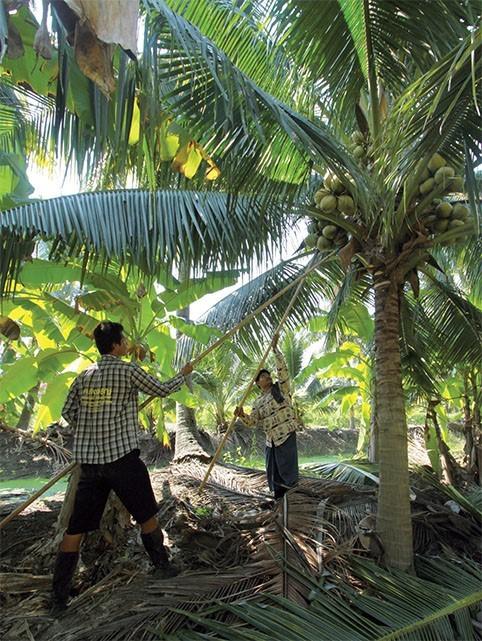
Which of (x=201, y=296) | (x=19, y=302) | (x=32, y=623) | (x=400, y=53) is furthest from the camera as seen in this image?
(x=201, y=296)

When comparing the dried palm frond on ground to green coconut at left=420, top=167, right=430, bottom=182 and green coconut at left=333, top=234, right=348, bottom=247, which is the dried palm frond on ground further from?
green coconut at left=420, top=167, right=430, bottom=182

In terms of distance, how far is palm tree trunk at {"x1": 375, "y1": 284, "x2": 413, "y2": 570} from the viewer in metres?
2.72

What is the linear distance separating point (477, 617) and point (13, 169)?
4.43 metres

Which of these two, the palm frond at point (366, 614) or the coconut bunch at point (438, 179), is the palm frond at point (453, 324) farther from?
the palm frond at point (366, 614)

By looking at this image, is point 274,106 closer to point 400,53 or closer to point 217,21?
point 217,21

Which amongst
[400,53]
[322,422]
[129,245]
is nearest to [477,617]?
[129,245]

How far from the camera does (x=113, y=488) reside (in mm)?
2686

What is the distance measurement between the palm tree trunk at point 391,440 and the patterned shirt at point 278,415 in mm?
1294

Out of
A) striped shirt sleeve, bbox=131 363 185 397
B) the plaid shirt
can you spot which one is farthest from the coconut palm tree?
striped shirt sleeve, bbox=131 363 185 397

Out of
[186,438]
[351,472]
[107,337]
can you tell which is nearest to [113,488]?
[107,337]

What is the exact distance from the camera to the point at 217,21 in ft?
8.33

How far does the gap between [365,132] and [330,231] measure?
2.62 feet

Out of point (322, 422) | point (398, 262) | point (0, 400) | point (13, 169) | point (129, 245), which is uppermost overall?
point (13, 169)

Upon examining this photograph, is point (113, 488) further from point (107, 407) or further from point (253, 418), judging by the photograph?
point (253, 418)
